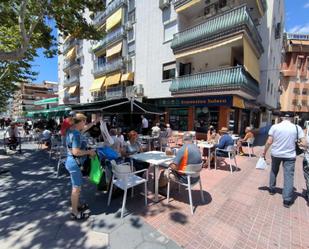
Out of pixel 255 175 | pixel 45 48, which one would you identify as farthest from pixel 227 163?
pixel 45 48

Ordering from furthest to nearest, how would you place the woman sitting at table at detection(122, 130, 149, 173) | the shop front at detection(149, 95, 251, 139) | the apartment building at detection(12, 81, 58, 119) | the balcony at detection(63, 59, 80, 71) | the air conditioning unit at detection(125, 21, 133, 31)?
the apartment building at detection(12, 81, 58, 119) < the balcony at detection(63, 59, 80, 71) < the air conditioning unit at detection(125, 21, 133, 31) < the shop front at detection(149, 95, 251, 139) < the woman sitting at table at detection(122, 130, 149, 173)

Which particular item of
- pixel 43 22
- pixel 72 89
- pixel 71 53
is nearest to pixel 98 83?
pixel 72 89

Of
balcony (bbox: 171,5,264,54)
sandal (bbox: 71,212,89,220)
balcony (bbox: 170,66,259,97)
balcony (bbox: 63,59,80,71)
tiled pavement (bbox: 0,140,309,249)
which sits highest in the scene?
balcony (bbox: 63,59,80,71)

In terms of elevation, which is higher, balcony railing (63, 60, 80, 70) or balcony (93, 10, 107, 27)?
balcony (93, 10, 107, 27)

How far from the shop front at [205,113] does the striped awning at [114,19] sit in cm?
993

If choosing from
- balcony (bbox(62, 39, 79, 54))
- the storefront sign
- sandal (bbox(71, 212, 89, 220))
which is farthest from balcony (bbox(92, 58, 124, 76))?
sandal (bbox(71, 212, 89, 220))

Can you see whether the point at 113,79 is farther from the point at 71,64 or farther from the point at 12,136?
the point at 71,64

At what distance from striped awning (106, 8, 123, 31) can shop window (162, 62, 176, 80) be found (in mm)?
8613

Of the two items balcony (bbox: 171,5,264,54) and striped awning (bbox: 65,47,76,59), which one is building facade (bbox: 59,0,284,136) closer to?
balcony (bbox: 171,5,264,54)

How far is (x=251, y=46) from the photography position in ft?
39.7

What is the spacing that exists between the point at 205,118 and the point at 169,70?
4.86 meters

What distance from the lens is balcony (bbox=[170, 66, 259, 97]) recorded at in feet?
35.0

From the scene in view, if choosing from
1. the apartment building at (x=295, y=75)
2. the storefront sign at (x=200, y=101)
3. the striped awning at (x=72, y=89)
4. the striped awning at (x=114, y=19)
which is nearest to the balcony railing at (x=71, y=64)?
the striped awning at (x=72, y=89)

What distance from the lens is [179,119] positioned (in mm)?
15359
